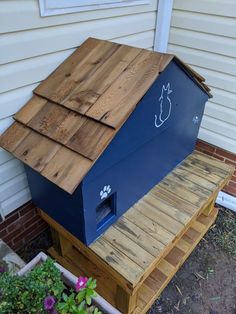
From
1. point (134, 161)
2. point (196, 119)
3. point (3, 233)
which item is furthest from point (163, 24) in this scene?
point (3, 233)

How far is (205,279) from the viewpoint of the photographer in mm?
2352

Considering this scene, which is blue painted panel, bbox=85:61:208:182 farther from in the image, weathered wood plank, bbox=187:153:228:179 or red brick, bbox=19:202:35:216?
red brick, bbox=19:202:35:216

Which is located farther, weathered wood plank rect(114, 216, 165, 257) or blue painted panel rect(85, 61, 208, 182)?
weathered wood plank rect(114, 216, 165, 257)

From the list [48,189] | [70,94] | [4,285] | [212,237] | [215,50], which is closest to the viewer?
[4,285]

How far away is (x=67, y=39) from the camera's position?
5.94 ft

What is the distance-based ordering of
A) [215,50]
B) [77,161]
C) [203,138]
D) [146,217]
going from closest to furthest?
[77,161] < [146,217] < [215,50] < [203,138]

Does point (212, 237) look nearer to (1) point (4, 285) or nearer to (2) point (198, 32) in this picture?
(2) point (198, 32)

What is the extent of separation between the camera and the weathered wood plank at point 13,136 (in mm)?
1650

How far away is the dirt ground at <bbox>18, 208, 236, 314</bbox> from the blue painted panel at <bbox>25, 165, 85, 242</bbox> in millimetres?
672

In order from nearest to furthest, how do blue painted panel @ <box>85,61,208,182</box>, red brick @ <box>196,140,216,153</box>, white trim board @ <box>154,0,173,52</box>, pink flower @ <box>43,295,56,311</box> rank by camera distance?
1. pink flower @ <box>43,295,56,311</box>
2. blue painted panel @ <box>85,61,208,182</box>
3. white trim board @ <box>154,0,173,52</box>
4. red brick @ <box>196,140,216,153</box>

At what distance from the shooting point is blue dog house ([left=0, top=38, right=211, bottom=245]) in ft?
4.67

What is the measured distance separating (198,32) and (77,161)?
5.90ft

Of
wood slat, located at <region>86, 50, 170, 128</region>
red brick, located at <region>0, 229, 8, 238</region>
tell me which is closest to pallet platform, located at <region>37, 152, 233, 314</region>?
red brick, located at <region>0, 229, 8, 238</region>

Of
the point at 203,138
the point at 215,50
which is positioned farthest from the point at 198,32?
the point at 203,138
